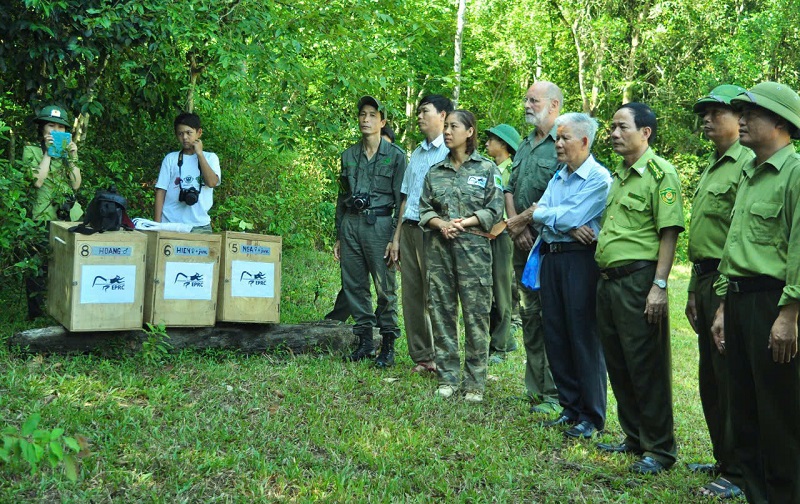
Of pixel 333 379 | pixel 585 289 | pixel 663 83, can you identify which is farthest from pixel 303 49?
pixel 663 83

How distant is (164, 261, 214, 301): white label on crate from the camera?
20.2 ft

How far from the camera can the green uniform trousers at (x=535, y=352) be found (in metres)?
5.66

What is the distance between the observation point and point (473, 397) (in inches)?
222

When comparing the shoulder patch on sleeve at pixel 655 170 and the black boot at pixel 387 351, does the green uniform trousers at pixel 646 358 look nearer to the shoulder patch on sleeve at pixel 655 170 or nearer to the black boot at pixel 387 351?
the shoulder patch on sleeve at pixel 655 170

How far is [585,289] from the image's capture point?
5016 millimetres

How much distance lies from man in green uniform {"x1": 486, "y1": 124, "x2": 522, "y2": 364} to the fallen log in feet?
3.78

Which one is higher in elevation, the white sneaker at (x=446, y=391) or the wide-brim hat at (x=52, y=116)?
the wide-brim hat at (x=52, y=116)

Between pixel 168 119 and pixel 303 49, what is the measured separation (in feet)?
7.69

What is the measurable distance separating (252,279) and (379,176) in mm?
1317

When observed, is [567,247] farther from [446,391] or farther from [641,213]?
[446,391]

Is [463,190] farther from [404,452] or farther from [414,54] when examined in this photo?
[414,54]

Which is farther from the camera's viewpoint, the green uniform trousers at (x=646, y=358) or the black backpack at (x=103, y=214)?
the black backpack at (x=103, y=214)

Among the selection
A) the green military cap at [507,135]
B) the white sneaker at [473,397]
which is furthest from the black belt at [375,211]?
the white sneaker at [473,397]

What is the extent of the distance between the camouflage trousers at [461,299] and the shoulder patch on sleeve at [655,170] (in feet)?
4.88
